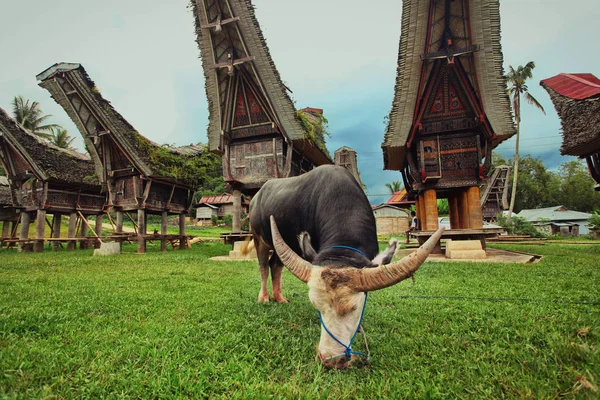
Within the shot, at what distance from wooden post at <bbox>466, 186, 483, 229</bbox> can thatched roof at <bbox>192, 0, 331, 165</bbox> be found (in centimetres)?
603

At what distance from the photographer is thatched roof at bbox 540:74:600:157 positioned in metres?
9.19

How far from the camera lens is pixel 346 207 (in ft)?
9.68

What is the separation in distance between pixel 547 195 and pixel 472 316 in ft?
185

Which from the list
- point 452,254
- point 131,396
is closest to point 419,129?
point 452,254

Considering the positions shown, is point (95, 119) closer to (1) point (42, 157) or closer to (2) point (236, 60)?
(1) point (42, 157)

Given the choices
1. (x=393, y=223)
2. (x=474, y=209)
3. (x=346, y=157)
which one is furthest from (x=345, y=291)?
(x=393, y=223)

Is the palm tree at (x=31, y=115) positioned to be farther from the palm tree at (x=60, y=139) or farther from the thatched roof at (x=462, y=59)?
the thatched roof at (x=462, y=59)

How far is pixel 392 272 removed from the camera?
2.16 m

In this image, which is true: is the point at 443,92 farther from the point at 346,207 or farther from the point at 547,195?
the point at 547,195

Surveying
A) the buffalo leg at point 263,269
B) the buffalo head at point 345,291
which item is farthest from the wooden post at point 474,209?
the buffalo head at point 345,291

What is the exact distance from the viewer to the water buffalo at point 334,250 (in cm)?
218

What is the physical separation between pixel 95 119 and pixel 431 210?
15.5 meters

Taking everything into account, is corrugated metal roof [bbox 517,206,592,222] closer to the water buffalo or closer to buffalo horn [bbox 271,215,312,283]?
the water buffalo

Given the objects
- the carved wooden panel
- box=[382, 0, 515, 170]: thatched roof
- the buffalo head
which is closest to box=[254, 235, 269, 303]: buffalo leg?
the buffalo head
